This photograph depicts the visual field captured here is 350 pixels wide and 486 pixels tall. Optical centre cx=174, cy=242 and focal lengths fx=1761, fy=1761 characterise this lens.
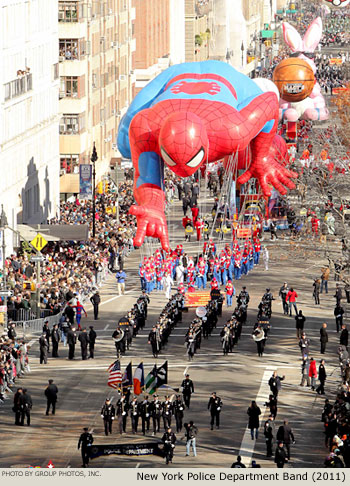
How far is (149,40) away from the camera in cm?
12456

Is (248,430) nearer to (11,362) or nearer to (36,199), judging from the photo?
(11,362)

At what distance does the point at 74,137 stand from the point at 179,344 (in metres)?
39.1

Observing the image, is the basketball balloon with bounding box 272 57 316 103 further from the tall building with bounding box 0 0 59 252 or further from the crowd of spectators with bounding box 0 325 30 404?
the crowd of spectators with bounding box 0 325 30 404

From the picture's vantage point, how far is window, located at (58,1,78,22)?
3622 inches

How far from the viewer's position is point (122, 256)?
71.1m

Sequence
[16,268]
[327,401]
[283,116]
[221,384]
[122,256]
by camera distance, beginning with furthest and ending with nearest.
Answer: [283,116] → [122,256] → [16,268] → [221,384] → [327,401]

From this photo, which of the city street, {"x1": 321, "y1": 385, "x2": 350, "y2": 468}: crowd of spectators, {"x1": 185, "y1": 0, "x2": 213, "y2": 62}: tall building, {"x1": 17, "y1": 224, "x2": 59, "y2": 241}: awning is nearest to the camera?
{"x1": 321, "y1": 385, "x2": 350, "y2": 468}: crowd of spectators

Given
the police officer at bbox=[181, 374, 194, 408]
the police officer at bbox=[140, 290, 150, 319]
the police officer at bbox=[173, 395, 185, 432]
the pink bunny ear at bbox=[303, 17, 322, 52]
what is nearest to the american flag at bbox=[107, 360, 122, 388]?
the police officer at bbox=[181, 374, 194, 408]

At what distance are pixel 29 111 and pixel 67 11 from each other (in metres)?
13.1

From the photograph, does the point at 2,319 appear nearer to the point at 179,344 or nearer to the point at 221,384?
the point at 179,344

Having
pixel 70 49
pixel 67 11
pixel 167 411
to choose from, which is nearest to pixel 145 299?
pixel 167 411

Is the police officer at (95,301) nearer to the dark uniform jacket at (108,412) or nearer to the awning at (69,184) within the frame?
the dark uniform jacket at (108,412)

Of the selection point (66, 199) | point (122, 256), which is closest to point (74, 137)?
point (66, 199)

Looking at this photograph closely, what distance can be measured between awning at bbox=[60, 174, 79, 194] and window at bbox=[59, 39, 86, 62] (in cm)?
610
